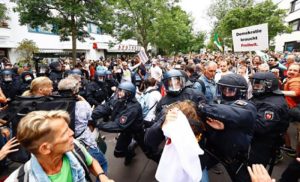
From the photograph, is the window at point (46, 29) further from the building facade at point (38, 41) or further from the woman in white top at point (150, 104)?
the woman in white top at point (150, 104)

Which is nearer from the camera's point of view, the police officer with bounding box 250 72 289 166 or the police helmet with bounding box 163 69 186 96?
the police officer with bounding box 250 72 289 166

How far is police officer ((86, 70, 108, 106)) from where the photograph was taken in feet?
21.1

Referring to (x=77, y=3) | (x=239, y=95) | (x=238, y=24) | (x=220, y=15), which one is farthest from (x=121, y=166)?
(x=220, y=15)

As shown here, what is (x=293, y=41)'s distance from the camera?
139 ft

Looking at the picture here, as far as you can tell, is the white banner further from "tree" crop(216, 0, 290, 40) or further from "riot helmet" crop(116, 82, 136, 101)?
"tree" crop(216, 0, 290, 40)

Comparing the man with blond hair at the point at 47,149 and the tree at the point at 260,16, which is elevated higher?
the tree at the point at 260,16

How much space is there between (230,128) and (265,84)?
1.11 m

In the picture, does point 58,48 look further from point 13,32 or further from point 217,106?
point 217,106

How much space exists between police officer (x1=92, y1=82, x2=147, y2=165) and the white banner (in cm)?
455

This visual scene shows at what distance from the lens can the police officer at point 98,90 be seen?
6.44 metres

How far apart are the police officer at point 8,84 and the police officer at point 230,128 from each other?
5559mm

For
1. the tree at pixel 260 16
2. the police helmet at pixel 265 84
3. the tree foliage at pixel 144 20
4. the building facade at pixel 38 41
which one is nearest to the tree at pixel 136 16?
the tree foliage at pixel 144 20

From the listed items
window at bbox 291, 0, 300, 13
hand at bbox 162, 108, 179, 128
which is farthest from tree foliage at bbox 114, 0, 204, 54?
window at bbox 291, 0, 300, 13

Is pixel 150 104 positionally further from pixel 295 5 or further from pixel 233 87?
pixel 295 5
